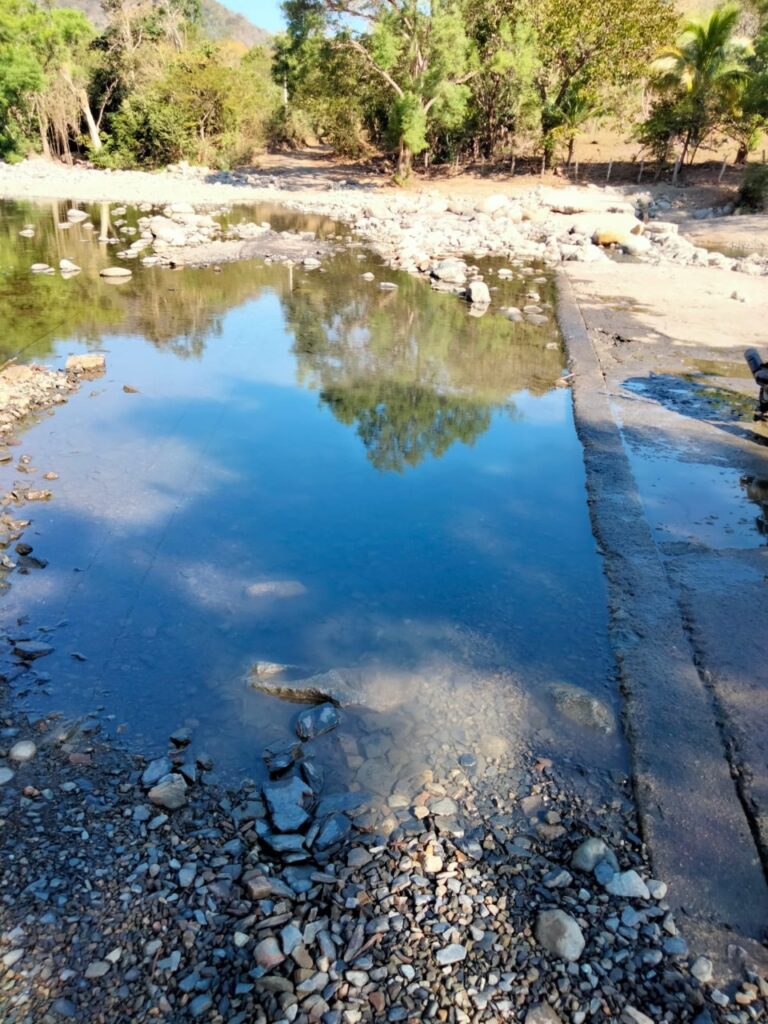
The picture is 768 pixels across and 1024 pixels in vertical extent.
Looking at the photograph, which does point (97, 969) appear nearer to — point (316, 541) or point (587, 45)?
point (316, 541)

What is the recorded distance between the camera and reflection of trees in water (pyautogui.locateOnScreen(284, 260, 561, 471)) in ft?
24.3

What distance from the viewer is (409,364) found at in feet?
30.2

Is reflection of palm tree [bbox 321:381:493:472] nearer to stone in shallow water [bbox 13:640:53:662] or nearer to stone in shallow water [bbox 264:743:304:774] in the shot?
stone in shallow water [bbox 13:640:53:662]

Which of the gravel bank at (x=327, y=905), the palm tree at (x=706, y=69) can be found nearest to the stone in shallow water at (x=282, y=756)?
the gravel bank at (x=327, y=905)

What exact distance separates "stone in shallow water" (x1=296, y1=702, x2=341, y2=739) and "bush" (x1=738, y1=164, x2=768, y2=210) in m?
26.5

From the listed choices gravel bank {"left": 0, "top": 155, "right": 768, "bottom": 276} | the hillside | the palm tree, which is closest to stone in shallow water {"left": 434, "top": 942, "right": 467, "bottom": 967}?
gravel bank {"left": 0, "top": 155, "right": 768, "bottom": 276}

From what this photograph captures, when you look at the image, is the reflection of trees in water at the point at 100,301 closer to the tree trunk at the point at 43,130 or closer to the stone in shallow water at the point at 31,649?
the stone in shallow water at the point at 31,649

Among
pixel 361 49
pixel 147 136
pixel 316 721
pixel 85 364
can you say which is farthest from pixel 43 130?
pixel 316 721

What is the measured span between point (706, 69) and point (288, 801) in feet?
108

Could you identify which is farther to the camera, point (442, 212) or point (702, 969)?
point (442, 212)

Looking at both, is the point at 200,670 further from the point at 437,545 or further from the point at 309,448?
the point at 309,448

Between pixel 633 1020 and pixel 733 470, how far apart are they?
5.20 meters

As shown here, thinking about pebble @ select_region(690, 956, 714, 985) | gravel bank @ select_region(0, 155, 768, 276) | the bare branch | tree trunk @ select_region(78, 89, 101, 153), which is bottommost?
pebble @ select_region(690, 956, 714, 985)

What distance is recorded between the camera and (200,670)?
12.7 ft
